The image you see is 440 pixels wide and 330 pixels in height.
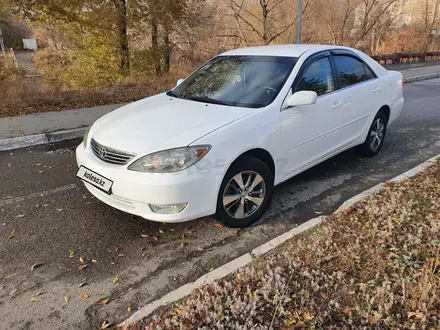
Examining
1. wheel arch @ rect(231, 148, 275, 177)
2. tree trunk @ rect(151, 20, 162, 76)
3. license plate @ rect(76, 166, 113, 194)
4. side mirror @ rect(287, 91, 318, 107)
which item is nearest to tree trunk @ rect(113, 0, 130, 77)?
tree trunk @ rect(151, 20, 162, 76)

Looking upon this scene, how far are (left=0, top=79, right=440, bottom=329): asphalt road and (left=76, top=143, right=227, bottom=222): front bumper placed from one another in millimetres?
362

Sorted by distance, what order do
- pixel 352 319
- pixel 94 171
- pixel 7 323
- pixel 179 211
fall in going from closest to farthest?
pixel 352 319 → pixel 7 323 → pixel 179 211 → pixel 94 171

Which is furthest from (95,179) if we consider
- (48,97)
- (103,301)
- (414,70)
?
(414,70)

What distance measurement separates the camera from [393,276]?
2334 millimetres

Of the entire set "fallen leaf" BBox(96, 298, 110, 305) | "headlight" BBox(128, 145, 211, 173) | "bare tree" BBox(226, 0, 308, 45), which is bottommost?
"fallen leaf" BBox(96, 298, 110, 305)

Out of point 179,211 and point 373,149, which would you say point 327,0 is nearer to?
point 373,149

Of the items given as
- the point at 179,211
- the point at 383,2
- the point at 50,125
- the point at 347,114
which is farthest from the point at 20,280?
the point at 383,2

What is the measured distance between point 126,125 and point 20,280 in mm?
1571

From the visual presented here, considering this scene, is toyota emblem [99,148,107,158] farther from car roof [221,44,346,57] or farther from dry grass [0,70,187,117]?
dry grass [0,70,187,117]

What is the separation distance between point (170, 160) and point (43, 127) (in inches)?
187

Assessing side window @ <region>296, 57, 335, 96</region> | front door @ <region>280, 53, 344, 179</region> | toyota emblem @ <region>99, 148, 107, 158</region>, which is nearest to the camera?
toyota emblem @ <region>99, 148, 107, 158</region>

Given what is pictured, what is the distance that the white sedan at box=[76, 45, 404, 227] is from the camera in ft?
9.43

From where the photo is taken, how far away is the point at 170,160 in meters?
2.84

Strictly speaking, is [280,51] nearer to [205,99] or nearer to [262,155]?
[205,99]
